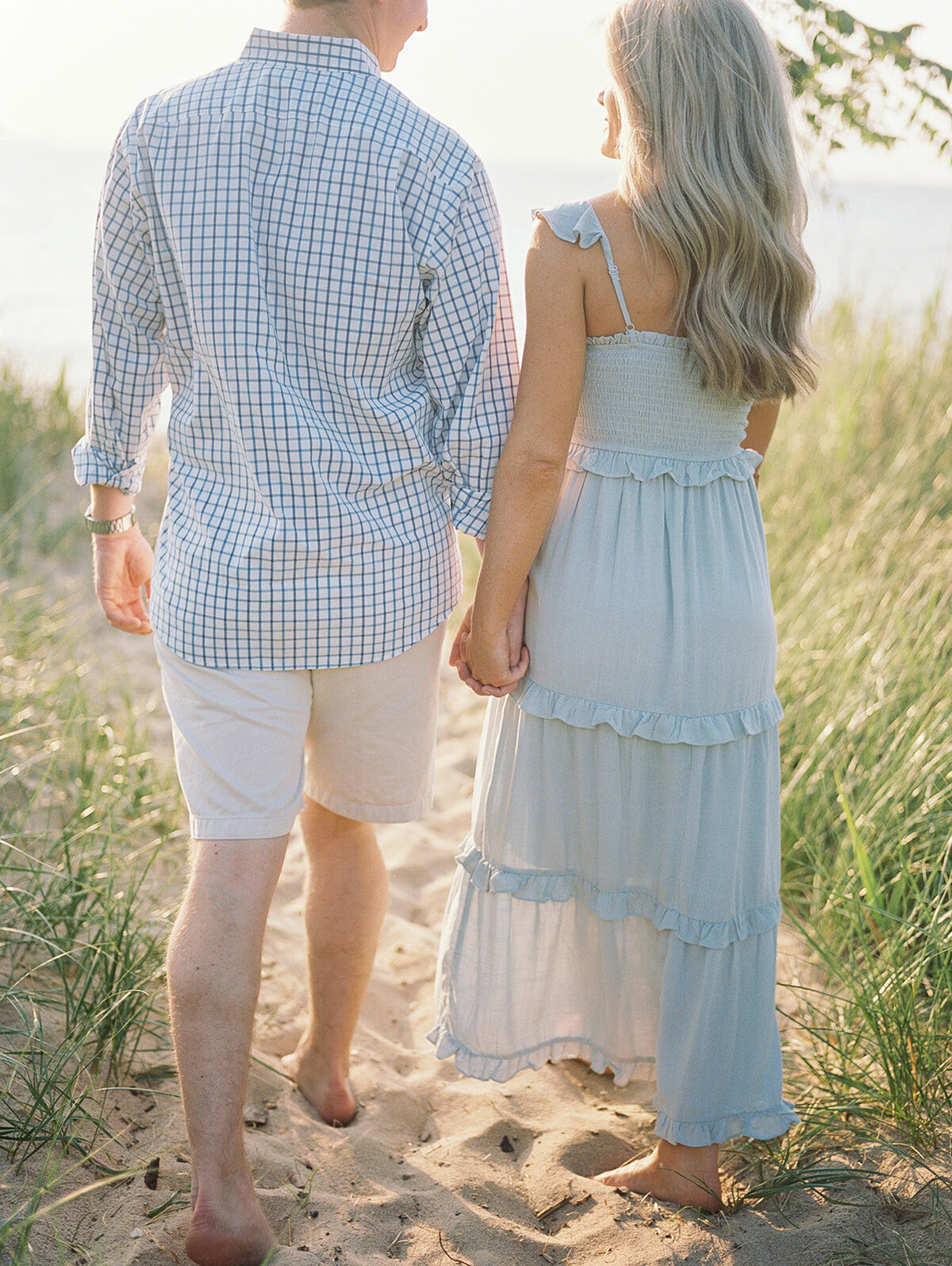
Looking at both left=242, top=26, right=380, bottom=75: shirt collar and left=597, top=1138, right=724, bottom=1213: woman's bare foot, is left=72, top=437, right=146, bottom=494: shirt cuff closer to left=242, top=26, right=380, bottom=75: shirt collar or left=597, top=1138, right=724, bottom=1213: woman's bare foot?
left=242, top=26, right=380, bottom=75: shirt collar

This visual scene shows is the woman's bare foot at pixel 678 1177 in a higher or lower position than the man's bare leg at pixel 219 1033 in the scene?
lower

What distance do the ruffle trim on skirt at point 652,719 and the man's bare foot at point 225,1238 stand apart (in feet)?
3.01

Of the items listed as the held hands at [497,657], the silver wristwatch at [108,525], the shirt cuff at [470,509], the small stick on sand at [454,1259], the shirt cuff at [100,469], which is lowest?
the small stick on sand at [454,1259]

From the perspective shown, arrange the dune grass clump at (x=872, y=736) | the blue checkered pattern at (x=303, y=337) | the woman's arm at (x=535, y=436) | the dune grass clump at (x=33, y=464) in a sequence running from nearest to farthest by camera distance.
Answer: the blue checkered pattern at (x=303, y=337) < the woman's arm at (x=535, y=436) < the dune grass clump at (x=872, y=736) < the dune grass clump at (x=33, y=464)

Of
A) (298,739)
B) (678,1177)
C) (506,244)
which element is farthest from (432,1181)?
(506,244)

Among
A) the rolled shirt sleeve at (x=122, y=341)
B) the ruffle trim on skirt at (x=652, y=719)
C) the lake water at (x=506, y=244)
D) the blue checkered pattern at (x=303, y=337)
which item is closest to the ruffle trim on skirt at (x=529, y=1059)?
the ruffle trim on skirt at (x=652, y=719)

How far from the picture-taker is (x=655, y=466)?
184 cm

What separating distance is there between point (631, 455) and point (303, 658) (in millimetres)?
647

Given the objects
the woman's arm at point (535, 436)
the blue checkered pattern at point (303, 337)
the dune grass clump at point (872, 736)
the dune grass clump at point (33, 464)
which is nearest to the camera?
the blue checkered pattern at point (303, 337)

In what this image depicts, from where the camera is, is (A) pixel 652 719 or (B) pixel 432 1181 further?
(B) pixel 432 1181

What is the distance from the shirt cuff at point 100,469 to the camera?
6.31 ft

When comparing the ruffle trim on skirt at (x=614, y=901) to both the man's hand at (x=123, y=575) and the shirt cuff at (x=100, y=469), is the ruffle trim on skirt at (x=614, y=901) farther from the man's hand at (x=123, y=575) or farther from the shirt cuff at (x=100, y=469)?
the shirt cuff at (x=100, y=469)

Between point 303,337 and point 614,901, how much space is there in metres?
1.10

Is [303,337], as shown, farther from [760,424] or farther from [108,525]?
[760,424]
